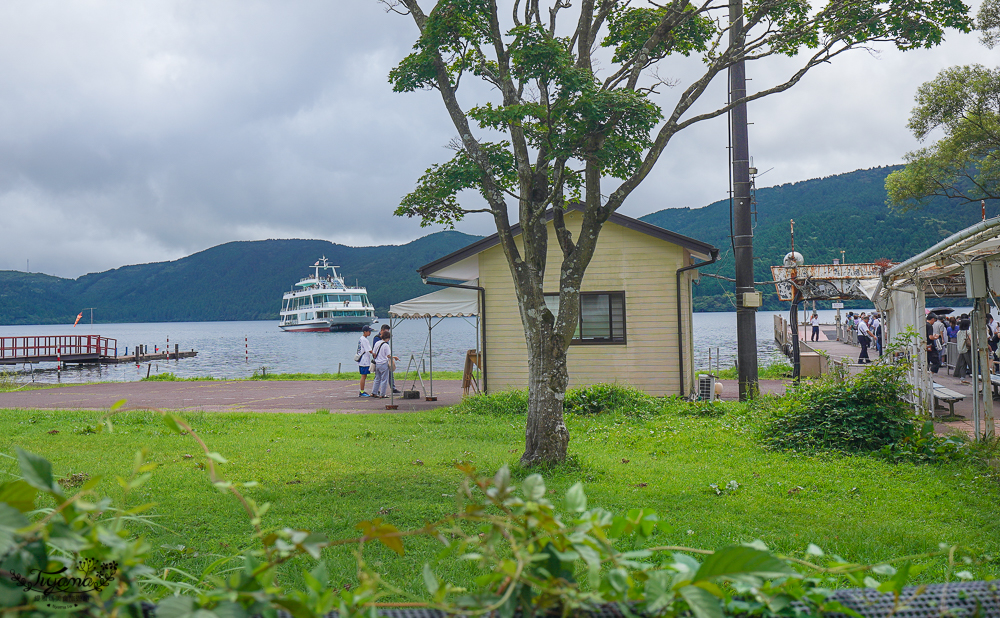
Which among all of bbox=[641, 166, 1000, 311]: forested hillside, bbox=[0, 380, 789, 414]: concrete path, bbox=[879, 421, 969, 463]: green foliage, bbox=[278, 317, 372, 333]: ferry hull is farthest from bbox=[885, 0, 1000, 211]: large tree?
bbox=[278, 317, 372, 333]: ferry hull

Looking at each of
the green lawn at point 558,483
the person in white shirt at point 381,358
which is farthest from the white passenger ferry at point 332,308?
the green lawn at point 558,483

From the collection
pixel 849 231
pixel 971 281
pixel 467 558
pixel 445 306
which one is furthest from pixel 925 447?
pixel 849 231

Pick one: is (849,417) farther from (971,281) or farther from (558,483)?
(558,483)

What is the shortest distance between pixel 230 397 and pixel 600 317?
10.5 m

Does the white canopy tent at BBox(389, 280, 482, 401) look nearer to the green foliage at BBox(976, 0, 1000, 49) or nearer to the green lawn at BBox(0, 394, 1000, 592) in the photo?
the green lawn at BBox(0, 394, 1000, 592)

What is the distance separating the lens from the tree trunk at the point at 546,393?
25.1ft

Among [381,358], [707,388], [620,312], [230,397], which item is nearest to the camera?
[707,388]

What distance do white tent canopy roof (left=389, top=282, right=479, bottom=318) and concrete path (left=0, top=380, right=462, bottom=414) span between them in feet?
7.20

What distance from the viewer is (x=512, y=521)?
122cm

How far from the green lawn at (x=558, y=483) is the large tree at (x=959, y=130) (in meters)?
13.3

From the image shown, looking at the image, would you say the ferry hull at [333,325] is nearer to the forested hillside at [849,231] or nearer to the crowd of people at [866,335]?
the forested hillside at [849,231]

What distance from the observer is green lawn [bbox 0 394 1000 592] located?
16.7ft

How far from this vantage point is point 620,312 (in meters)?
15.9

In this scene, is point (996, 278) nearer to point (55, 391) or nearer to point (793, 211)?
point (55, 391)
